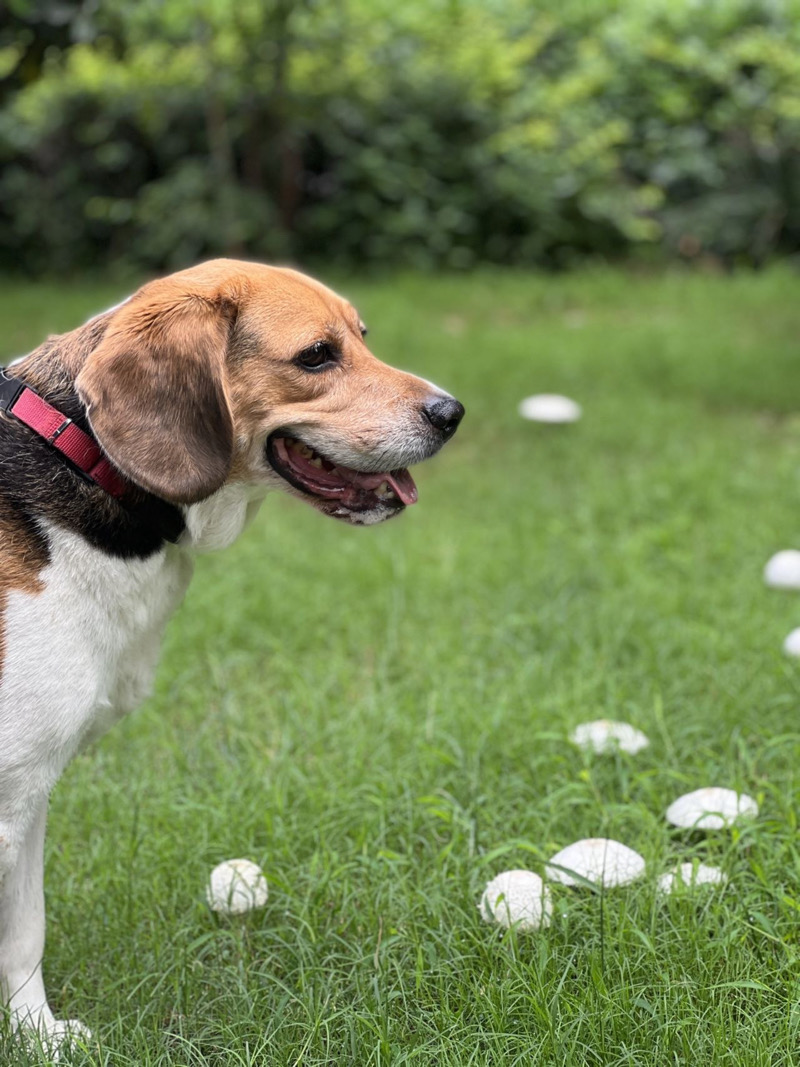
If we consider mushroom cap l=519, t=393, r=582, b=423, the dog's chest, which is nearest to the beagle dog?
the dog's chest

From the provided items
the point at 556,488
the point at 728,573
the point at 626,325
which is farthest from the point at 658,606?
the point at 626,325

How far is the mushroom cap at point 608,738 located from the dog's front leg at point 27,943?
156 cm

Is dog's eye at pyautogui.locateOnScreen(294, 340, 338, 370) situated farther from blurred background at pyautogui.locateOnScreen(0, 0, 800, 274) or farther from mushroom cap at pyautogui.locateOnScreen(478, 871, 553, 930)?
blurred background at pyautogui.locateOnScreen(0, 0, 800, 274)

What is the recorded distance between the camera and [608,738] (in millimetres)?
3268

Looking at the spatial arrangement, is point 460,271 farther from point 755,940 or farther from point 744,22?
point 755,940

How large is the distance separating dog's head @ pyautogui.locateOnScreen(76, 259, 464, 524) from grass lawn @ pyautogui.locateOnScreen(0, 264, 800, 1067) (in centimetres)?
100

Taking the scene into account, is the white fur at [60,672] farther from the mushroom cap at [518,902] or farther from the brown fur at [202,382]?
the mushroom cap at [518,902]

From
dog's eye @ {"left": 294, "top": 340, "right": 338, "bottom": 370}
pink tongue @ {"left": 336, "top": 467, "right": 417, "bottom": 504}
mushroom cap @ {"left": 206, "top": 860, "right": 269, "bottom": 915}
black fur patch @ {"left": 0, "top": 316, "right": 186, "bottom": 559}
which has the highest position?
dog's eye @ {"left": 294, "top": 340, "right": 338, "bottom": 370}

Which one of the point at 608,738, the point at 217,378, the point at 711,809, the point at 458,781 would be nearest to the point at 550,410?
the point at 608,738

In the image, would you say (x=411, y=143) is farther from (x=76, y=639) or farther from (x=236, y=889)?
(x=76, y=639)

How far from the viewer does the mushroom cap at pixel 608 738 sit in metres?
3.27

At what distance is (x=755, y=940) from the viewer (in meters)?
2.50

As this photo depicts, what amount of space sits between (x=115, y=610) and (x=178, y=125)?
31.7 feet

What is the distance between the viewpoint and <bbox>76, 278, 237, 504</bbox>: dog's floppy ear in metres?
2.08
